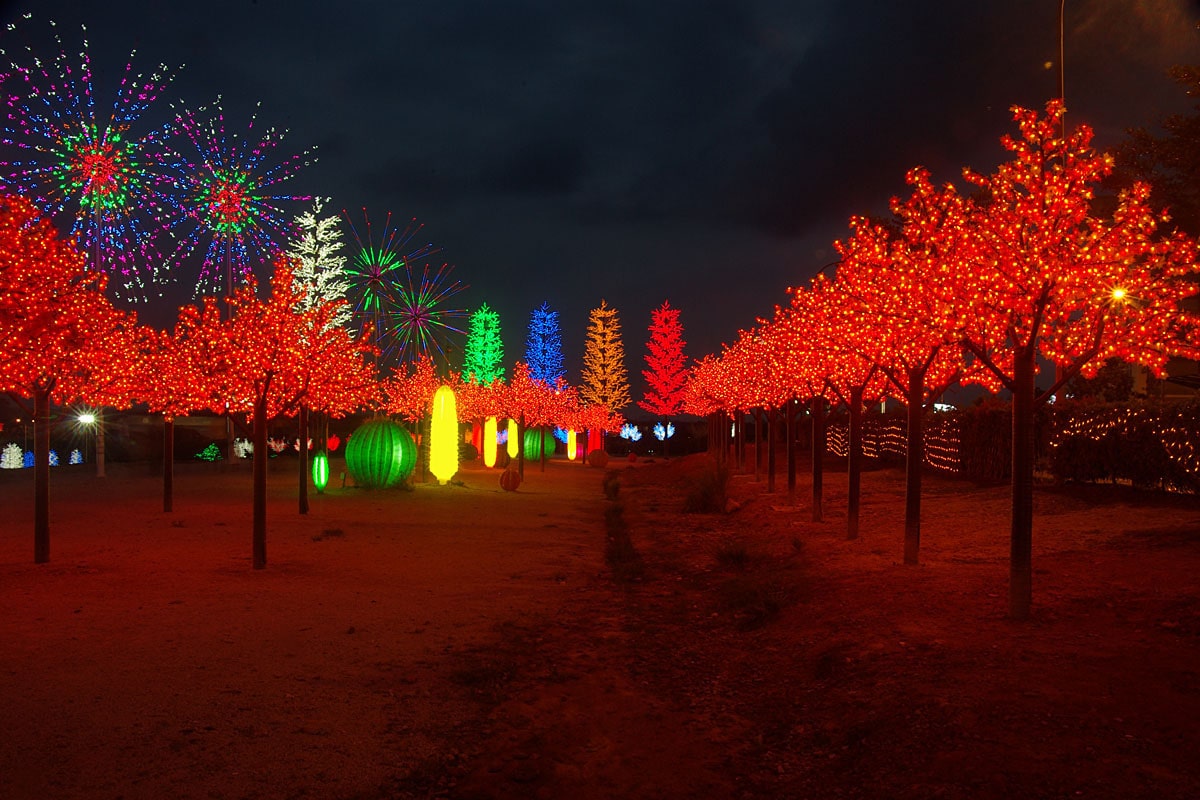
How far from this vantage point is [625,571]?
13133mm

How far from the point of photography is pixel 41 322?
11.4m

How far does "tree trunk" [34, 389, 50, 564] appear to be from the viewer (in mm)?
11633

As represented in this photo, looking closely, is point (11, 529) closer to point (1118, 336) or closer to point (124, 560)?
point (124, 560)

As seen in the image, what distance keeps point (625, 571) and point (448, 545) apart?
11.6ft

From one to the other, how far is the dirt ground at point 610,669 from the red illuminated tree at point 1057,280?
1.63 m

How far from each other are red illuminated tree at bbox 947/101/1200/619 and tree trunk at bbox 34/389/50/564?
38.5 feet

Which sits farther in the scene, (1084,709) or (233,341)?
(233,341)

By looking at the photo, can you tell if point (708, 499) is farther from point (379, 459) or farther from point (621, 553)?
point (379, 459)

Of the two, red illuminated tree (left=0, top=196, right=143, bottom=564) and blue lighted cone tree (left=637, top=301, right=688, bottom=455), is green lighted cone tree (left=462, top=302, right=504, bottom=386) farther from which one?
red illuminated tree (left=0, top=196, right=143, bottom=564)

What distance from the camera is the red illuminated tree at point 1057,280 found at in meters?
7.43

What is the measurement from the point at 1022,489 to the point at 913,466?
3.19 meters

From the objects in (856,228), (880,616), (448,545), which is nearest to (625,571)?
(448,545)

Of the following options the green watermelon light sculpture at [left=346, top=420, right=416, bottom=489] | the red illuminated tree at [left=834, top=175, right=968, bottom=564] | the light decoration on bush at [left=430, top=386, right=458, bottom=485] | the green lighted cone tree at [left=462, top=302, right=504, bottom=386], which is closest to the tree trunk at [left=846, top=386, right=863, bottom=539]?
the red illuminated tree at [left=834, top=175, right=968, bottom=564]

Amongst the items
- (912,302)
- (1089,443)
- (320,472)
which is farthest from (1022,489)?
(320,472)
